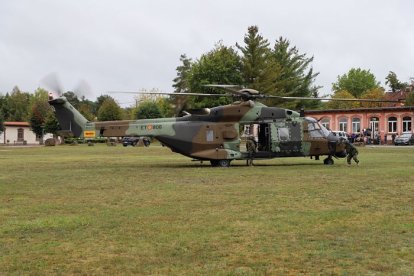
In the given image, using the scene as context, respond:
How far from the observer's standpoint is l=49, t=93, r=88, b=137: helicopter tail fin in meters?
23.2

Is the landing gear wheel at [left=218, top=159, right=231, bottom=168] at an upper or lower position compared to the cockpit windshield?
lower

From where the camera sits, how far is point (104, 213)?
33.4ft

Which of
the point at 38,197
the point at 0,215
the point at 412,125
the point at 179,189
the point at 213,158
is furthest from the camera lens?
the point at 412,125

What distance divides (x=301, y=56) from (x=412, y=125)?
74.3ft

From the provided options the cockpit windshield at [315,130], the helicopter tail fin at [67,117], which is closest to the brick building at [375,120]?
the cockpit windshield at [315,130]

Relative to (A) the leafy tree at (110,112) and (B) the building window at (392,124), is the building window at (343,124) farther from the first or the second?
(A) the leafy tree at (110,112)

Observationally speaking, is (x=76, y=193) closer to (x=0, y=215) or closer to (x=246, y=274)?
(x=0, y=215)

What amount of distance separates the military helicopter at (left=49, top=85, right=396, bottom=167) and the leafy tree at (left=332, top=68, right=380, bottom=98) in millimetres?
95213

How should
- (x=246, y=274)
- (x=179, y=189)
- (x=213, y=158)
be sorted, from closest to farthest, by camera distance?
1. (x=246, y=274)
2. (x=179, y=189)
3. (x=213, y=158)

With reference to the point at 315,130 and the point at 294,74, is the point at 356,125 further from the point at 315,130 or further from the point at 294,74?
the point at 315,130

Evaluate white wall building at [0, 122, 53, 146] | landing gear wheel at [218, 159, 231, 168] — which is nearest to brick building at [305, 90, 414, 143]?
landing gear wheel at [218, 159, 231, 168]

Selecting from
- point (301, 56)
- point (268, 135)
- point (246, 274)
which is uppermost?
point (301, 56)

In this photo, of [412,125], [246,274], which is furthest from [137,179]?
[412,125]

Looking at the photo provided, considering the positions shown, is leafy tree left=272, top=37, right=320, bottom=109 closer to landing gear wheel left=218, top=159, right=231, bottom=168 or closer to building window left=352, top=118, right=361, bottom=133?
building window left=352, top=118, right=361, bottom=133
